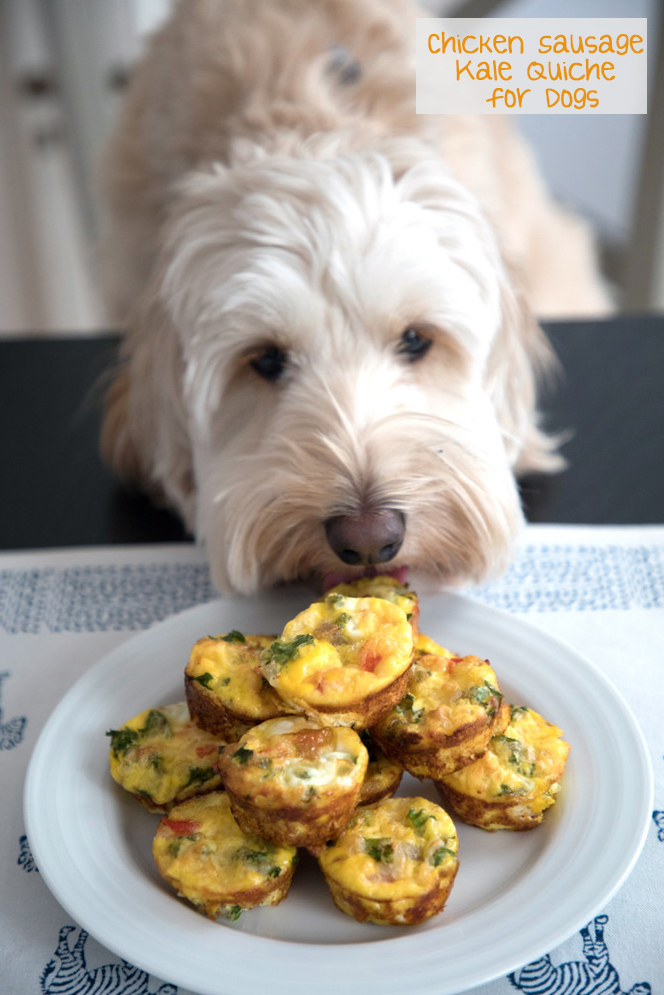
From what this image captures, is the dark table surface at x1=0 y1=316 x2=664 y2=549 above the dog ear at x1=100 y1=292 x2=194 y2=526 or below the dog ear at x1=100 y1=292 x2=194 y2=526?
below

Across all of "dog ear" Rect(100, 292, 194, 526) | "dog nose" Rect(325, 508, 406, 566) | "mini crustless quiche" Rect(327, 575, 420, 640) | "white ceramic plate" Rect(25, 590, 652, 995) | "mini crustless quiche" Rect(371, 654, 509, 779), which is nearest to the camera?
"white ceramic plate" Rect(25, 590, 652, 995)

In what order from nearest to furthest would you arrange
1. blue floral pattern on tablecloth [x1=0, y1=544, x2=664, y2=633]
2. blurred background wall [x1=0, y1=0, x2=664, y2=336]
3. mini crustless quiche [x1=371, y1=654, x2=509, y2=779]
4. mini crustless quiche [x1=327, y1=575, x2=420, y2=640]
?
mini crustless quiche [x1=371, y1=654, x2=509, y2=779] < mini crustless quiche [x1=327, y1=575, x2=420, y2=640] < blue floral pattern on tablecloth [x1=0, y1=544, x2=664, y2=633] < blurred background wall [x1=0, y1=0, x2=664, y2=336]

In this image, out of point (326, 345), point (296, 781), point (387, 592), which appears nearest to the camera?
point (296, 781)

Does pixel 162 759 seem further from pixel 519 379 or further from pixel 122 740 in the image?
pixel 519 379

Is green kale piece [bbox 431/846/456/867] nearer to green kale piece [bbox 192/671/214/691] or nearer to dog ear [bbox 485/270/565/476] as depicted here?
green kale piece [bbox 192/671/214/691]

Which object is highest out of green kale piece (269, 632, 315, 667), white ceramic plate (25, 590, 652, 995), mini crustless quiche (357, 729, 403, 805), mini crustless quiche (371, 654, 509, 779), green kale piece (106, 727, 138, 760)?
green kale piece (269, 632, 315, 667)

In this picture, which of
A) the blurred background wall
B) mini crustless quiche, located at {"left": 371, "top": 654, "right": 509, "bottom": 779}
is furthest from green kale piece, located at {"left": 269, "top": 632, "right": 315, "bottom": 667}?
the blurred background wall

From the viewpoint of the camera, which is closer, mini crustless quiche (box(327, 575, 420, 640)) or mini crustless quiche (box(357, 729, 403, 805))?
mini crustless quiche (box(357, 729, 403, 805))

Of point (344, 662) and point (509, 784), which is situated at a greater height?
point (344, 662)

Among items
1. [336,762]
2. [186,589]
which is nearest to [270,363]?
[186,589]
